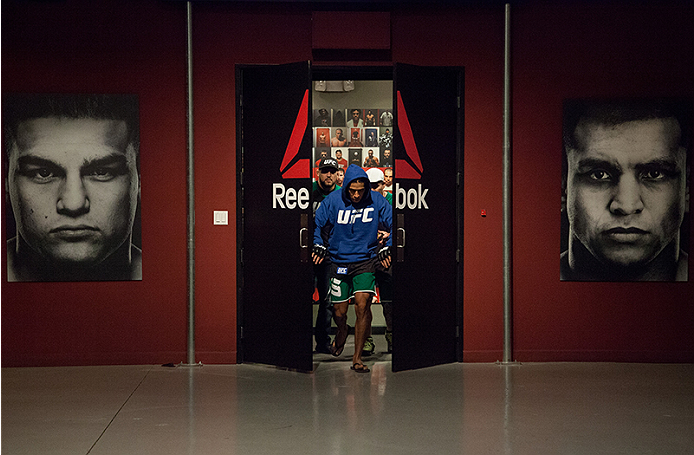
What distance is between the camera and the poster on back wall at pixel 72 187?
5547mm

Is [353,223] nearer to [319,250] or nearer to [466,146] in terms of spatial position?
[319,250]

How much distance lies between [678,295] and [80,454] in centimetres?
467

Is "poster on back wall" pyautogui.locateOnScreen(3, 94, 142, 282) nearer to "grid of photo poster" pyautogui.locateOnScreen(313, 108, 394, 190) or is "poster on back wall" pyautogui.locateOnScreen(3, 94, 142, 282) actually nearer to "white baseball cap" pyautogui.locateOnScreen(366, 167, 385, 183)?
"grid of photo poster" pyautogui.locateOnScreen(313, 108, 394, 190)

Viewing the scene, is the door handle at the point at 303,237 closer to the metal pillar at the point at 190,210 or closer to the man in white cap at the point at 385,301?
the man in white cap at the point at 385,301

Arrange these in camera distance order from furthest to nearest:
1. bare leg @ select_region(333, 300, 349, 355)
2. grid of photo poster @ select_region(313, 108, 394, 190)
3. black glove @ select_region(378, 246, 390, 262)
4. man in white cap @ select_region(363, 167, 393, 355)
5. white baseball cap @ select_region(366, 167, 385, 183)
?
grid of photo poster @ select_region(313, 108, 394, 190)
white baseball cap @ select_region(366, 167, 385, 183)
man in white cap @ select_region(363, 167, 393, 355)
bare leg @ select_region(333, 300, 349, 355)
black glove @ select_region(378, 246, 390, 262)

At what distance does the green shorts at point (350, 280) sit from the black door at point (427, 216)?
8.7 inches

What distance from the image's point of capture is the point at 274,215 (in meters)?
5.58

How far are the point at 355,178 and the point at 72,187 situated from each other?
2.26 m

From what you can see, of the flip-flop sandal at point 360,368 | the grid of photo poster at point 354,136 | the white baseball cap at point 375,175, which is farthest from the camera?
the grid of photo poster at point 354,136

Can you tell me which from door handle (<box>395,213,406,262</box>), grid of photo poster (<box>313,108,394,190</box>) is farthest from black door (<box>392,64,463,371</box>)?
grid of photo poster (<box>313,108,394,190</box>)

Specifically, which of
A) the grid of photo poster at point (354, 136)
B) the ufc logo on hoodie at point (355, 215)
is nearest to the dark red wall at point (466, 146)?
the ufc logo on hoodie at point (355, 215)

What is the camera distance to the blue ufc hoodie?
555cm

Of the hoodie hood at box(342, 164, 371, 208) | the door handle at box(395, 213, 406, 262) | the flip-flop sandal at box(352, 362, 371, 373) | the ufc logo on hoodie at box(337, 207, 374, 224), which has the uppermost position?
the hoodie hood at box(342, 164, 371, 208)

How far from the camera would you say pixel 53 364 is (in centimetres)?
562
